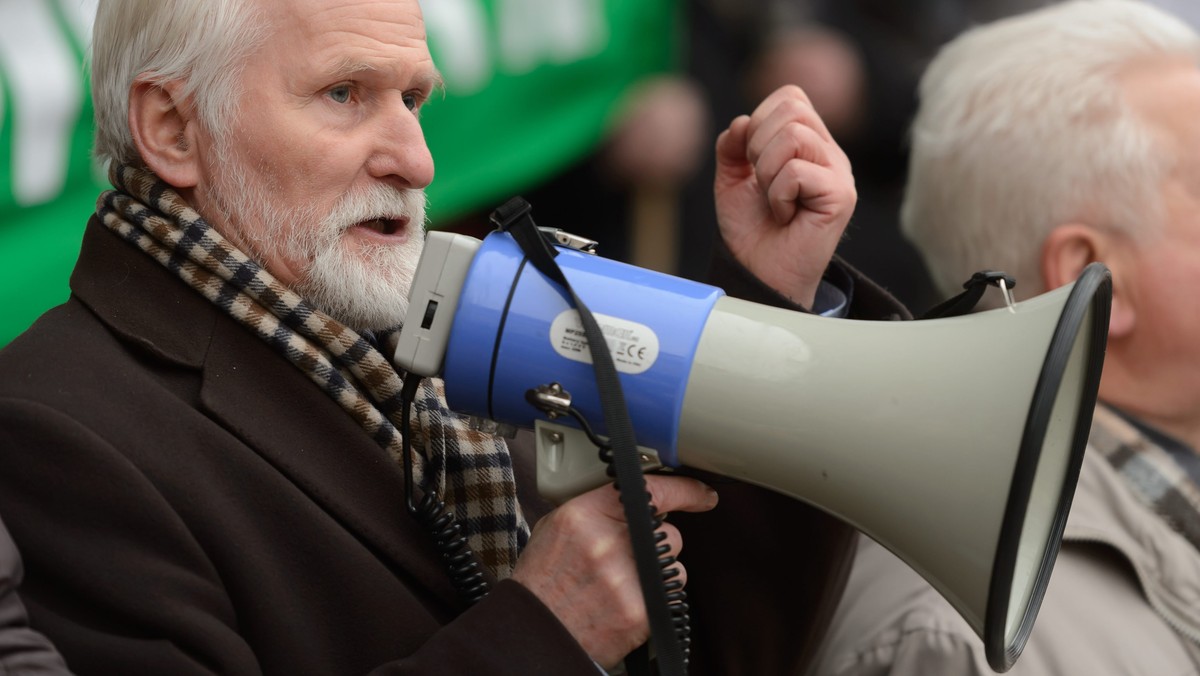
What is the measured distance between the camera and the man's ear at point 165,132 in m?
1.93

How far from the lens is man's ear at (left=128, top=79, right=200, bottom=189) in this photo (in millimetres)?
1929

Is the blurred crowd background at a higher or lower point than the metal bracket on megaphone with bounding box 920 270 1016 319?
higher

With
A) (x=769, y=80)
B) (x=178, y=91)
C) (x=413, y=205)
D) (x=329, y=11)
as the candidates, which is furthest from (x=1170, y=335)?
(x=769, y=80)

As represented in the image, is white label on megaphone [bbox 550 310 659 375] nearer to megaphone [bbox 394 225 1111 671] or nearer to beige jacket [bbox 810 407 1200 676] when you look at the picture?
megaphone [bbox 394 225 1111 671]

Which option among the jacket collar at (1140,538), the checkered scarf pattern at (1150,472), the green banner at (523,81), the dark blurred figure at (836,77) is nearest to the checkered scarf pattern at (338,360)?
the jacket collar at (1140,538)

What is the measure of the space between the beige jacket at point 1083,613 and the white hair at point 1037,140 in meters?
0.50

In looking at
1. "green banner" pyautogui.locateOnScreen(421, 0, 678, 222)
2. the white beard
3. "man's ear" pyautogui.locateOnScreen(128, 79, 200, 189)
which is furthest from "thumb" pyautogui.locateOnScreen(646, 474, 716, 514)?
"green banner" pyautogui.locateOnScreen(421, 0, 678, 222)

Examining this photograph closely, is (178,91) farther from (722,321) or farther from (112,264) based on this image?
(722,321)

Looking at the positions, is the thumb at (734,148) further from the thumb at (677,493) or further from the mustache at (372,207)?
the thumb at (677,493)

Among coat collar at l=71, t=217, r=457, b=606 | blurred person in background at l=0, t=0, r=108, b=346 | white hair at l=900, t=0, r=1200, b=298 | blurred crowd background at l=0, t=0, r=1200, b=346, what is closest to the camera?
coat collar at l=71, t=217, r=457, b=606

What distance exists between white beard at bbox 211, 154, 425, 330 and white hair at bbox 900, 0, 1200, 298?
1.24 metres

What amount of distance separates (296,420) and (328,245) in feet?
0.84

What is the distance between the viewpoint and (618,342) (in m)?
1.62

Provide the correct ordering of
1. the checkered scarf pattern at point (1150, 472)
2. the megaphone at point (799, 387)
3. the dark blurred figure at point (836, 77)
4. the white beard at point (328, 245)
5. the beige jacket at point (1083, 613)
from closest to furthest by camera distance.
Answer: the megaphone at point (799, 387), the white beard at point (328, 245), the beige jacket at point (1083, 613), the checkered scarf pattern at point (1150, 472), the dark blurred figure at point (836, 77)
